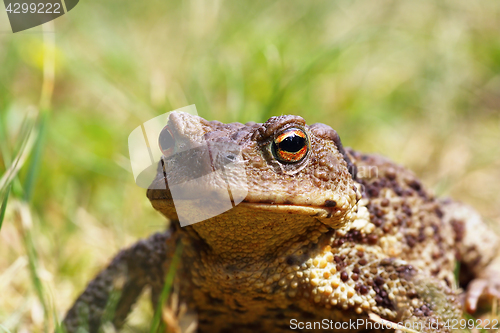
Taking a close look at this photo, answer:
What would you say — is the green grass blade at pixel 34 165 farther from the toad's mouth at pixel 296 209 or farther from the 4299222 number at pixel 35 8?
the toad's mouth at pixel 296 209

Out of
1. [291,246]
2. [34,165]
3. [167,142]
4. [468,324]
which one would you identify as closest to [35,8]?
[34,165]

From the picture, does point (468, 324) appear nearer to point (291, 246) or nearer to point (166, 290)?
point (291, 246)

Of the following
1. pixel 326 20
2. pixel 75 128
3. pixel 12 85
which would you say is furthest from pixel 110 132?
pixel 326 20

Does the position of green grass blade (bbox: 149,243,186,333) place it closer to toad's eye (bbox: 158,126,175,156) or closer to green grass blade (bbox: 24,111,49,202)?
toad's eye (bbox: 158,126,175,156)

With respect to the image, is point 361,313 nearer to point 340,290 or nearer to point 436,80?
point 340,290

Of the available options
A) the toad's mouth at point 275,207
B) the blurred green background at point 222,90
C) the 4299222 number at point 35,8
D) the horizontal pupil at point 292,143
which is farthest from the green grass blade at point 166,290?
the 4299222 number at point 35,8

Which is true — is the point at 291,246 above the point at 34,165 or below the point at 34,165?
below

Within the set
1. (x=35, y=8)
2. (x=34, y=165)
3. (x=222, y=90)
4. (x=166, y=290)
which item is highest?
(x=222, y=90)

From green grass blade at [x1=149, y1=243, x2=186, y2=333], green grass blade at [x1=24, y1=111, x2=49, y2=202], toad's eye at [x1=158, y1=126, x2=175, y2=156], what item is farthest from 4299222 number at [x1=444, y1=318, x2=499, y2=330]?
green grass blade at [x1=24, y1=111, x2=49, y2=202]
